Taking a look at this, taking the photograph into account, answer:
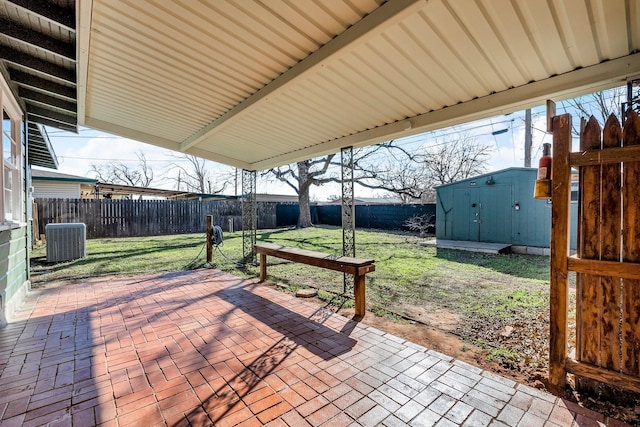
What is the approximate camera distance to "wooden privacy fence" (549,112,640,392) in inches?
79.0

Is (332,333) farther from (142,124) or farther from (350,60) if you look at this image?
(142,124)

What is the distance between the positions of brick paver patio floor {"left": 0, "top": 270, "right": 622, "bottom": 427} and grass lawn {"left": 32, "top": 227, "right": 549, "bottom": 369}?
2.33 feet

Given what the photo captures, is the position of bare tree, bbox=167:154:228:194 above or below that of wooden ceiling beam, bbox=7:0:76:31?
above

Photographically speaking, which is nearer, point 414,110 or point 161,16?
point 161,16

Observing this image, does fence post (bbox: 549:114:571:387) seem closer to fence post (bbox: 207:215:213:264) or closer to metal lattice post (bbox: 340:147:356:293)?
metal lattice post (bbox: 340:147:356:293)

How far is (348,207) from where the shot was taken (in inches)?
199

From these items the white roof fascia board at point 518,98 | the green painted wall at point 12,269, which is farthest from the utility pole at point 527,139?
the green painted wall at point 12,269

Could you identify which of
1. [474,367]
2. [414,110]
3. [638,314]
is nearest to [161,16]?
[414,110]

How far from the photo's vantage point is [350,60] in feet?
8.92

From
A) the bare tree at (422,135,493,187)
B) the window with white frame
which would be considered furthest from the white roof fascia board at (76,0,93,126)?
the bare tree at (422,135,493,187)

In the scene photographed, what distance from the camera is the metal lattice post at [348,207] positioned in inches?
191

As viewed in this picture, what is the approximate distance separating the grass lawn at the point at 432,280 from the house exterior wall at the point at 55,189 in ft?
21.5

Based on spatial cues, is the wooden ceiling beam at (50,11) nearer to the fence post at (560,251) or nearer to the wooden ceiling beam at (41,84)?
the wooden ceiling beam at (41,84)

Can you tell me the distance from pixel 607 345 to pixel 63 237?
30.7 ft
